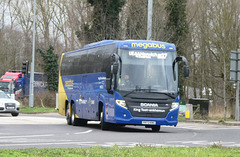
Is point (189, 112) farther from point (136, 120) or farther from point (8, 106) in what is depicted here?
point (136, 120)

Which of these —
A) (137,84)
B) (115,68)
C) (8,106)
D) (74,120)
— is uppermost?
(115,68)

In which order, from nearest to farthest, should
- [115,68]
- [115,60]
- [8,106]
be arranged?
[115,68] < [115,60] < [8,106]

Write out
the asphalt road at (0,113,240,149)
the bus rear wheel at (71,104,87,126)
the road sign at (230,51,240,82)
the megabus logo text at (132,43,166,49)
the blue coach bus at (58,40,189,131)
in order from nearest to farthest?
the asphalt road at (0,113,240,149), the blue coach bus at (58,40,189,131), the megabus logo text at (132,43,166,49), the bus rear wheel at (71,104,87,126), the road sign at (230,51,240,82)

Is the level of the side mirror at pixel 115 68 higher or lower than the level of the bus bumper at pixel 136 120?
higher

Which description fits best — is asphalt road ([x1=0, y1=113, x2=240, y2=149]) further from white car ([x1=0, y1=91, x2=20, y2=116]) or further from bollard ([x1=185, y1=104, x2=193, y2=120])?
white car ([x1=0, y1=91, x2=20, y2=116])

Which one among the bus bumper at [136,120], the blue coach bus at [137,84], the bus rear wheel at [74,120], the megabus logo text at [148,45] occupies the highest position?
the megabus logo text at [148,45]

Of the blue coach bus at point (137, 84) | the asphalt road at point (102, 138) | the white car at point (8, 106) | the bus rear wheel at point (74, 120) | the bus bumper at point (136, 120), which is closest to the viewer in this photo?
the asphalt road at point (102, 138)

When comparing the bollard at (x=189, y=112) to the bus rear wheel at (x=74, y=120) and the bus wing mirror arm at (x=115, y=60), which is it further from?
the bus wing mirror arm at (x=115, y=60)

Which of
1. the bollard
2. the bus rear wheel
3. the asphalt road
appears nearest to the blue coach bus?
the asphalt road

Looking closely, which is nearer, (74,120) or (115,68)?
(115,68)

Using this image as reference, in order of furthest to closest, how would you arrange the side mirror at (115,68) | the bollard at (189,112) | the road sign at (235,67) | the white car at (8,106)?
the white car at (8,106)
the bollard at (189,112)
the road sign at (235,67)
the side mirror at (115,68)

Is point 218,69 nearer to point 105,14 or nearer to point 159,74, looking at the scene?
point 105,14

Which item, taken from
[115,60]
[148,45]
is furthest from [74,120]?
[115,60]

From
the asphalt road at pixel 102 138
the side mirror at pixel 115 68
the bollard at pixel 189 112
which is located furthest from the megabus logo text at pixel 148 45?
the bollard at pixel 189 112
